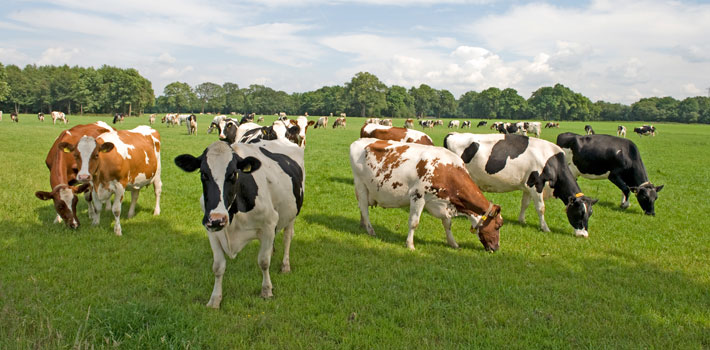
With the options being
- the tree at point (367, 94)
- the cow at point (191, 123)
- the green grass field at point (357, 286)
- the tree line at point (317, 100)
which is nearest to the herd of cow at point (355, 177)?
the green grass field at point (357, 286)

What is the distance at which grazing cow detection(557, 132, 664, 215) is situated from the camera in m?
11.5

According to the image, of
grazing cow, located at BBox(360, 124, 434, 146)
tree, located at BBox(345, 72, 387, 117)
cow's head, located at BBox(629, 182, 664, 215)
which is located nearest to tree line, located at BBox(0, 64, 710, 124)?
tree, located at BBox(345, 72, 387, 117)

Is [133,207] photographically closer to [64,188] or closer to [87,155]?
[64,188]

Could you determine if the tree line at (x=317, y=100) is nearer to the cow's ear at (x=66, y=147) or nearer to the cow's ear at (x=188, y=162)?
the cow's ear at (x=66, y=147)

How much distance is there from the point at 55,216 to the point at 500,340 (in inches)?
371

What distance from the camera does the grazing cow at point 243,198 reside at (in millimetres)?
4383

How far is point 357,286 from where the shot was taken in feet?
19.4

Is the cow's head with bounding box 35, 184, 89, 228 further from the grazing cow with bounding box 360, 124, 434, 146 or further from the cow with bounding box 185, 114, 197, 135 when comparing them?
the cow with bounding box 185, 114, 197, 135

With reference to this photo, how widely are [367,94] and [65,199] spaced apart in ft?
382

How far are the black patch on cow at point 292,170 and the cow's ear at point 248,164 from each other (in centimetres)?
118

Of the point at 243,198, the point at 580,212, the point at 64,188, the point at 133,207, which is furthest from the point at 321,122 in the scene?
the point at 243,198

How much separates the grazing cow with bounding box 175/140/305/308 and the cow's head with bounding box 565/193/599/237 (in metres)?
6.12

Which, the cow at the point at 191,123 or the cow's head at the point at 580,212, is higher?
the cow at the point at 191,123

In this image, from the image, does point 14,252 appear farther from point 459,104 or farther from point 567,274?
point 459,104
